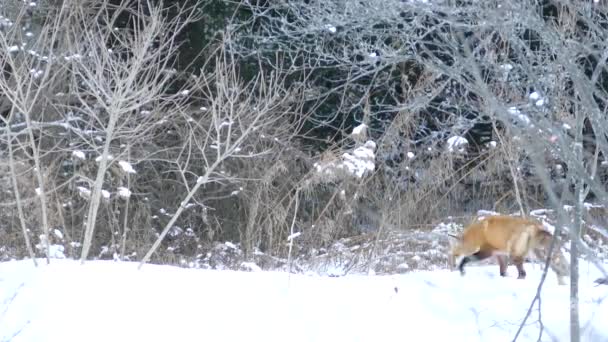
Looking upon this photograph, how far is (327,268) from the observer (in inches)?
442

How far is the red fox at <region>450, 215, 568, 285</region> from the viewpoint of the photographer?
7.25 m

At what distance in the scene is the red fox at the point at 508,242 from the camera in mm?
7254

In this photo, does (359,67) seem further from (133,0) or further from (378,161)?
(133,0)

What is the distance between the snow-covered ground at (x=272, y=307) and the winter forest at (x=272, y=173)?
2 centimetres

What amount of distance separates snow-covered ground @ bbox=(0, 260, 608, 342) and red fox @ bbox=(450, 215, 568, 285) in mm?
140

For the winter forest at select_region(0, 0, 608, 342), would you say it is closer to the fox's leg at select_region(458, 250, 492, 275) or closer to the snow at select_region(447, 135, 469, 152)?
the snow at select_region(447, 135, 469, 152)

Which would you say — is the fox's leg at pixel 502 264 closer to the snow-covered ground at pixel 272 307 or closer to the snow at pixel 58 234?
the snow-covered ground at pixel 272 307

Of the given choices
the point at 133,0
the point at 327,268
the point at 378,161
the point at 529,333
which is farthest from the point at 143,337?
the point at 133,0

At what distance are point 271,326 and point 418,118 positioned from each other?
772cm

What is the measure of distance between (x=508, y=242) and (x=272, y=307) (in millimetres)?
1864

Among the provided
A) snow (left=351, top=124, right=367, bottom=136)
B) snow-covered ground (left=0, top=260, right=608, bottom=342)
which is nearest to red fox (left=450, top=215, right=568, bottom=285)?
snow-covered ground (left=0, top=260, right=608, bottom=342)

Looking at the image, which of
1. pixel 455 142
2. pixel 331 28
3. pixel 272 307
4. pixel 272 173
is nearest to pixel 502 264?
pixel 272 307

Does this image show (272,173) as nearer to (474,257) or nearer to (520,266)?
(474,257)

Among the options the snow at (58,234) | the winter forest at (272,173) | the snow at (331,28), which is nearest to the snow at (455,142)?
the winter forest at (272,173)
